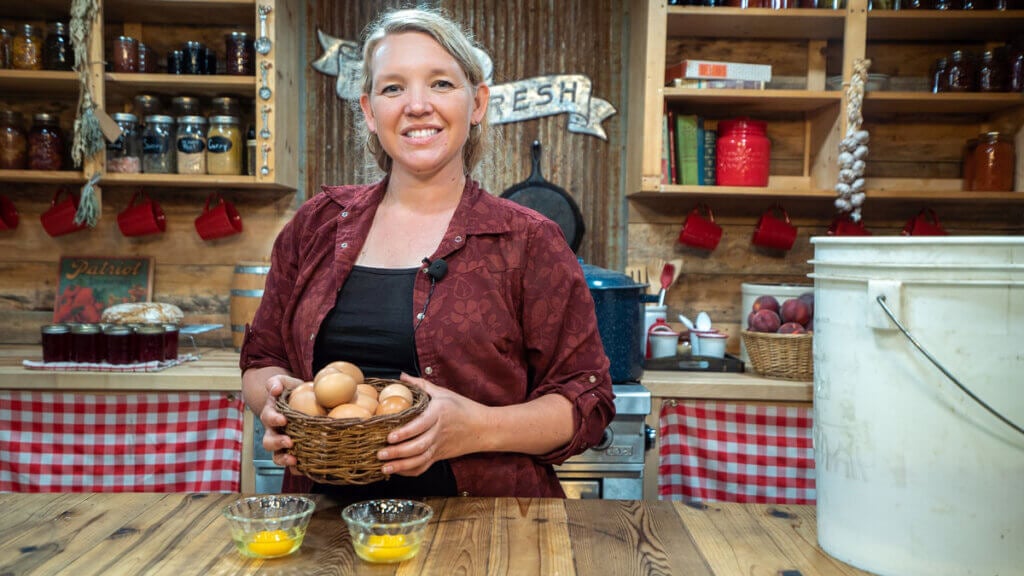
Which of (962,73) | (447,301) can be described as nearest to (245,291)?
(447,301)

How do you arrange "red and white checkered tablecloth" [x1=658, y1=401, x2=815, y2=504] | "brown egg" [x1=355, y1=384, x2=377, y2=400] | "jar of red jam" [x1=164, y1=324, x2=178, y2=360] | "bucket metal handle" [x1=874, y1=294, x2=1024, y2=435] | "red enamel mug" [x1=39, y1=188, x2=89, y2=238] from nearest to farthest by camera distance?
"bucket metal handle" [x1=874, y1=294, x2=1024, y2=435] → "brown egg" [x1=355, y1=384, x2=377, y2=400] → "red and white checkered tablecloth" [x1=658, y1=401, x2=815, y2=504] → "jar of red jam" [x1=164, y1=324, x2=178, y2=360] → "red enamel mug" [x1=39, y1=188, x2=89, y2=238]

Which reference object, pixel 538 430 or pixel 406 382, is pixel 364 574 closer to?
pixel 406 382

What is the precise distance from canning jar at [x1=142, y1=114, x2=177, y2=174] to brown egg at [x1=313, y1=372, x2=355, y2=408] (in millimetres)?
1964

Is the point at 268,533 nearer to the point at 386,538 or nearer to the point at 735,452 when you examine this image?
the point at 386,538

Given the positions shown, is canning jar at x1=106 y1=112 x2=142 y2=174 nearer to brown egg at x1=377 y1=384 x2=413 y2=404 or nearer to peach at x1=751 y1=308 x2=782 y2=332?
brown egg at x1=377 y1=384 x2=413 y2=404

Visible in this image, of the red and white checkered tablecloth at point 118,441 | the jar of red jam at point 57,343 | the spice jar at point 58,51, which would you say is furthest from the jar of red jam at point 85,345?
the spice jar at point 58,51

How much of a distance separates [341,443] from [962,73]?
2621 millimetres

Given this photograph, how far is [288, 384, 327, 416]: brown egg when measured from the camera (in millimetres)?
1049

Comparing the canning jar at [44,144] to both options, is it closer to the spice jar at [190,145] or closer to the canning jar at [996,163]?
the spice jar at [190,145]

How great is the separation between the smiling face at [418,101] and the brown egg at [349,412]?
488 millimetres

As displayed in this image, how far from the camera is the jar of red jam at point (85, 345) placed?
2387 mm

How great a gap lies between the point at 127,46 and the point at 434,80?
71.9 inches

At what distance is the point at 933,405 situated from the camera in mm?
880

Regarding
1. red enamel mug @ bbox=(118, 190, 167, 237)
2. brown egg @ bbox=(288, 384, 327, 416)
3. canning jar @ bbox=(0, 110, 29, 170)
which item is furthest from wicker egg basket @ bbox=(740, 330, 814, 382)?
canning jar @ bbox=(0, 110, 29, 170)
